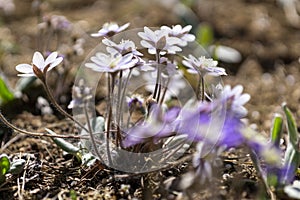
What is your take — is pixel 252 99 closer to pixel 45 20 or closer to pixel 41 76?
pixel 45 20

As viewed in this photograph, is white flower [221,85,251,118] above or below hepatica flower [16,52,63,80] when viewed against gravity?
below

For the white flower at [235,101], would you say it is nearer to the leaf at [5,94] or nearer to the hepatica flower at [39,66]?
the hepatica flower at [39,66]

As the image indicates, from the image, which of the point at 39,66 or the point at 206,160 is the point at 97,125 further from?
the point at 206,160

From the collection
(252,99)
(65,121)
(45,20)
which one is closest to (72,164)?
(65,121)

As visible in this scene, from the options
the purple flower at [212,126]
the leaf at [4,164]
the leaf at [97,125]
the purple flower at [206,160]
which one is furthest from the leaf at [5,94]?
the purple flower at [206,160]

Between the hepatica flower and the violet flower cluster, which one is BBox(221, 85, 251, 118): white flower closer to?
the violet flower cluster

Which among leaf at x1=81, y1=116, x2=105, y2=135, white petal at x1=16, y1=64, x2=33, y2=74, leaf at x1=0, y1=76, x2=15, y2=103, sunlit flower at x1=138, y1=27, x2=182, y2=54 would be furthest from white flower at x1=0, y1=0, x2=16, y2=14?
sunlit flower at x1=138, y1=27, x2=182, y2=54
